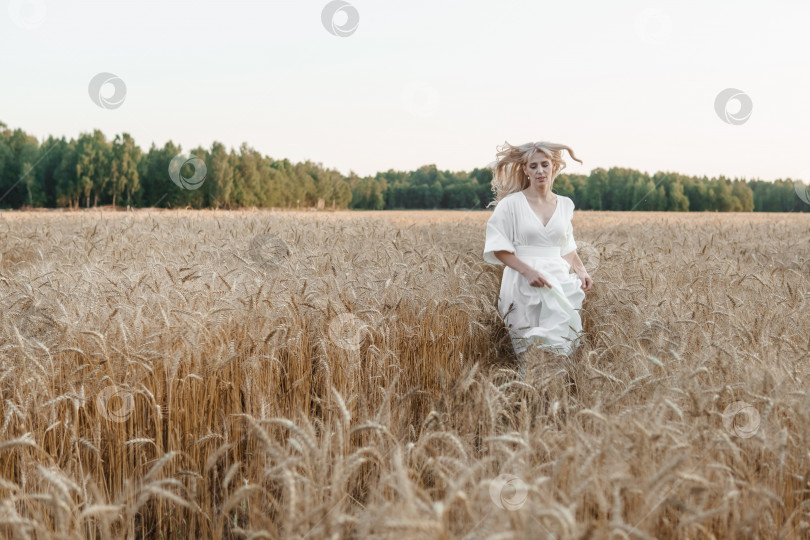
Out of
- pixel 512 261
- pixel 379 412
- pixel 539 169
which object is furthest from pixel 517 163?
pixel 379 412

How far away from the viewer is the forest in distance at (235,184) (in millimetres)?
57906

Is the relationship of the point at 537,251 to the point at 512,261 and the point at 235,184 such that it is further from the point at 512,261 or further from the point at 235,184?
the point at 235,184

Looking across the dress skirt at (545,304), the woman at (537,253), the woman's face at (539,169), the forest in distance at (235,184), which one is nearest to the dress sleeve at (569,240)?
the woman at (537,253)

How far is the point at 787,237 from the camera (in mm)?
10180

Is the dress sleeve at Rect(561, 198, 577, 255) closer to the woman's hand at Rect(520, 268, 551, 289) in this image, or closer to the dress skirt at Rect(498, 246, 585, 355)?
the dress skirt at Rect(498, 246, 585, 355)

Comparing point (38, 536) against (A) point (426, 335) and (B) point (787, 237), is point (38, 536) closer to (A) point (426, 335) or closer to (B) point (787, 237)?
(A) point (426, 335)

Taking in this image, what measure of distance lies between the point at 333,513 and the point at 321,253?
15.1 ft

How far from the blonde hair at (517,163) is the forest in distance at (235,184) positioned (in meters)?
36.9

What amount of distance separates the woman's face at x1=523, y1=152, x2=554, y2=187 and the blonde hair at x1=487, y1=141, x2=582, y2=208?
3 centimetres

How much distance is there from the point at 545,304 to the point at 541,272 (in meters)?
0.26

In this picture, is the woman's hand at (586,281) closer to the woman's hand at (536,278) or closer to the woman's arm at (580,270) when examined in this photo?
the woman's arm at (580,270)

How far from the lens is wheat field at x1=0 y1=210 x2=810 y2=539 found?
1.50m

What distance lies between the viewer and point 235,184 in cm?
6391

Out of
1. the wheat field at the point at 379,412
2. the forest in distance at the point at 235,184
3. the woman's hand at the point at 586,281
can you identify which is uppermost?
the forest in distance at the point at 235,184
